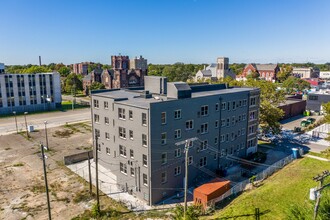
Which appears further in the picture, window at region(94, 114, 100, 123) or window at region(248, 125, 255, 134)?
window at region(248, 125, 255, 134)

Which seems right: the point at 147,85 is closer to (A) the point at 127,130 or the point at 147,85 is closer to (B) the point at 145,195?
(A) the point at 127,130

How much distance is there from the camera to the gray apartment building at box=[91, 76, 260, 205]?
29.3m

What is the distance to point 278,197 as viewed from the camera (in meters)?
29.7

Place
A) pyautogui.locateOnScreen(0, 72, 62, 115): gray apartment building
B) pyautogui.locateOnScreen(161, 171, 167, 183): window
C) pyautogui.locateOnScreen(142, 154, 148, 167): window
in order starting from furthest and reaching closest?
pyautogui.locateOnScreen(0, 72, 62, 115): gray apartment building < pyautogui.locateOnScreen(161, 171, 167, 183): window < pyautogui.locateOnScreen(142, 154, 148, 167): window

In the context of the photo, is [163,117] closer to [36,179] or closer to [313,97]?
[36,179]

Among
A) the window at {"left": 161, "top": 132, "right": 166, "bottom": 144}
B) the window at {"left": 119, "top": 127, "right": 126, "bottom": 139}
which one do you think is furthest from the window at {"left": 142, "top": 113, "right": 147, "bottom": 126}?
the window at {"left": 119, "top": 127, "right": 126, "bottom": 139}

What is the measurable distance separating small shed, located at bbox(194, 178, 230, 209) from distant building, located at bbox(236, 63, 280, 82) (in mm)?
139183

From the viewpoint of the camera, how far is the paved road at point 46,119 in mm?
63406

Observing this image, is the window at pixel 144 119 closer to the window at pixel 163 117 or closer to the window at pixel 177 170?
A: the window at pixel 163 117

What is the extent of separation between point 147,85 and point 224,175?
17738mm

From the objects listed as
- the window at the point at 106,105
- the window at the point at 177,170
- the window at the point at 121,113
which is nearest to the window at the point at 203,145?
the window at the point at 177,170

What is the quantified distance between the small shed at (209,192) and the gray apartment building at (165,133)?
361 centimetres

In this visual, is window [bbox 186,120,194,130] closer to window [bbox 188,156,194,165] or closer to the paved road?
window [bbox 188,156,194,165]

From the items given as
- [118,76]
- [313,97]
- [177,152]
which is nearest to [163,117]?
[177,152]
